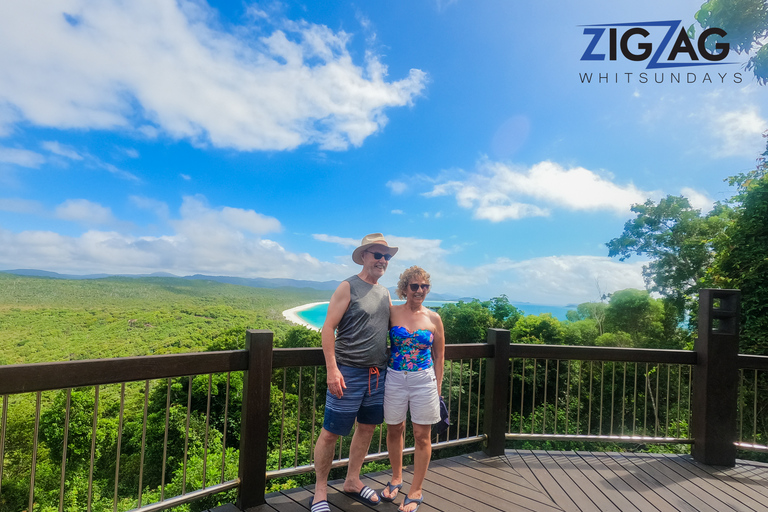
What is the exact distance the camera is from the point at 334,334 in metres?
2.29

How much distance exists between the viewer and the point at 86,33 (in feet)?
148

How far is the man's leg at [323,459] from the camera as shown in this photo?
234 centimetres

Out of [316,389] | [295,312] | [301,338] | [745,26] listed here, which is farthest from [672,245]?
[295,312]

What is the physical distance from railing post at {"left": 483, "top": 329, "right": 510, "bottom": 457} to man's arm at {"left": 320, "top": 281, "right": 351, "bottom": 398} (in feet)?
4.56

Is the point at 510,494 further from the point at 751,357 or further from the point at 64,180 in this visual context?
the point at 64,180

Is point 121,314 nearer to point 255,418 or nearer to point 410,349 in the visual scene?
point 255,418

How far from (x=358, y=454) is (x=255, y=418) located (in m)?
0.64

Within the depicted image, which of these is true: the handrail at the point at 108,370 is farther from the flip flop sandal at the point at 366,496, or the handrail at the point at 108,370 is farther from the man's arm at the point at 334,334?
the flip flop sandal at the point at 366,496

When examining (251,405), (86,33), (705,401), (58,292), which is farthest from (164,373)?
(58,292)

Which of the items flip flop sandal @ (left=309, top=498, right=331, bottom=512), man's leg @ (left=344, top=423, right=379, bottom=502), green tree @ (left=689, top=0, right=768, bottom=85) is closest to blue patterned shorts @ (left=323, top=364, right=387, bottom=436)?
man's leg @ (left=344, top=423, right=379, bottom=502)

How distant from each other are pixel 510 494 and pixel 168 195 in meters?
77.9

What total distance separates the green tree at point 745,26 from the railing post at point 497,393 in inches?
460

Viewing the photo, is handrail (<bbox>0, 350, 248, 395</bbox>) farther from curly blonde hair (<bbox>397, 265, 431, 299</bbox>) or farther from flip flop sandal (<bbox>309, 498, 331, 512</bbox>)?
curly blonde hair (<bbox>397, 265, 431, 299</bbox>)

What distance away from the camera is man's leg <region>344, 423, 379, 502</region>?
2.46 m
